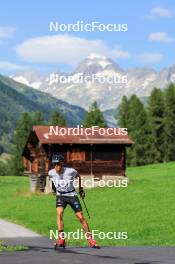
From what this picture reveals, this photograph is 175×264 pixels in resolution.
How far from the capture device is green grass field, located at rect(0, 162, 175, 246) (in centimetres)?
2207

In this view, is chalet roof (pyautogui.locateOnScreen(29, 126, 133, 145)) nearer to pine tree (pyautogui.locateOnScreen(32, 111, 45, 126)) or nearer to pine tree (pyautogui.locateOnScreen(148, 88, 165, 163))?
pine tree (pyautogui.locateOnScreen(148, 88, 165, 163))

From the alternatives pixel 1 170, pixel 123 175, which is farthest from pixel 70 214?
pixel 1 170

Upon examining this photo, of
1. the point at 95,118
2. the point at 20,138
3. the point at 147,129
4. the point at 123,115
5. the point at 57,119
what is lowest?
the point at 20,138

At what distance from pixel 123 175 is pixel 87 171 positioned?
343cm

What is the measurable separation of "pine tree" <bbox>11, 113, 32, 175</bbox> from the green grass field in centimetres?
5415

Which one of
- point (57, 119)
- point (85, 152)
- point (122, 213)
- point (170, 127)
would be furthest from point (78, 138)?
point (57, 119)

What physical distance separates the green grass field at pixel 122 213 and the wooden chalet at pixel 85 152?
214 inches

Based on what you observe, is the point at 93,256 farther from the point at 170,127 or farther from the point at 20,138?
the point at 20,138

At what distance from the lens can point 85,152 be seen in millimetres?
52781

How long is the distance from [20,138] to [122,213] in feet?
244

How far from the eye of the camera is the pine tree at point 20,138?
334 feet

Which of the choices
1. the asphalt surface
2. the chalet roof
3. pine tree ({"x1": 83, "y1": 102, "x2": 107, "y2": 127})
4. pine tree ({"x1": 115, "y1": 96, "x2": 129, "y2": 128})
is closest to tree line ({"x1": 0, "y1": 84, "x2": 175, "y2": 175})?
pine tree ({"x1": 83, "y1": 102, "x2": 107, "y2": 127})

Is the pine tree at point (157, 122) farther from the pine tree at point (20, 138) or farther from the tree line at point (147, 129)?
the pine tree at point (20, 138)

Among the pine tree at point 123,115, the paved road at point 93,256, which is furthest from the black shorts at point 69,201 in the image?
the pine tree at point 123,115
